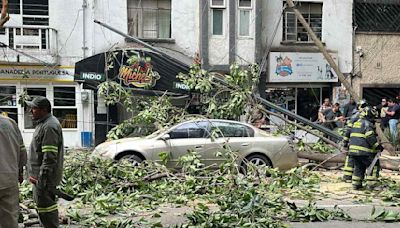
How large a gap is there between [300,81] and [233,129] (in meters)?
9.48

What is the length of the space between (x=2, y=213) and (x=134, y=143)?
603 centimetres

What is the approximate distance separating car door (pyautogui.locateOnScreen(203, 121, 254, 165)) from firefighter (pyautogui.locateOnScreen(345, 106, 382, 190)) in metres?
2.39

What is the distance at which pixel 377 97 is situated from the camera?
20781mm

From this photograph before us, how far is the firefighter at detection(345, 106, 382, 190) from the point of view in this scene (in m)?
9.06

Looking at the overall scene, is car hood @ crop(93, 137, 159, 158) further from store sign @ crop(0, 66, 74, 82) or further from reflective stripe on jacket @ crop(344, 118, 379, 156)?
store sign @ crop(0, 66, 74, 82)

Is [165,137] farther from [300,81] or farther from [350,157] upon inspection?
[300,81]

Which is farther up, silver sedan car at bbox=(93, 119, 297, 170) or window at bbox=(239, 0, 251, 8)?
window at bbox=(239, 0, 251, 8)

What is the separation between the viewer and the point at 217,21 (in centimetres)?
1928

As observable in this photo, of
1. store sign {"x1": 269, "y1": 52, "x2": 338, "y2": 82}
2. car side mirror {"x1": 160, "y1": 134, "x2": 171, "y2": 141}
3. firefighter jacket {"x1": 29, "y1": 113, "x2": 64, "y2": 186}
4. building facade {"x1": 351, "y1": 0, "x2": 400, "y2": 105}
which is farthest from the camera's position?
building facade {"x1": 351, "y1": 0, "x2": 400, "y2": 105}

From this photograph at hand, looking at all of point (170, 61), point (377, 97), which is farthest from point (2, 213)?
point (377, 97)

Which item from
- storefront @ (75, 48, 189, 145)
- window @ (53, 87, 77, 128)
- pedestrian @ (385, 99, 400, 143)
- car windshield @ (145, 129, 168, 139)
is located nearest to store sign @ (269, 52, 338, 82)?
pedestrian @ (385, 99, 400, 143)

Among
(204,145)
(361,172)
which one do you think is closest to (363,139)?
(361,172)

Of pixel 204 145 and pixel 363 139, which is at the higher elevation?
pixel 363 139

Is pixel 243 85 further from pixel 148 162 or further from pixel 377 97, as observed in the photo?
pixel 377 97
